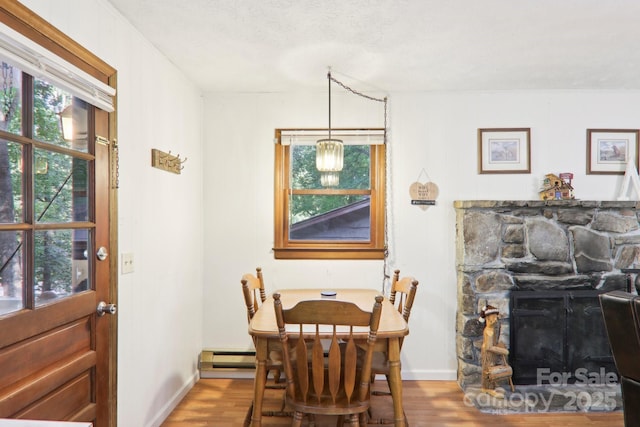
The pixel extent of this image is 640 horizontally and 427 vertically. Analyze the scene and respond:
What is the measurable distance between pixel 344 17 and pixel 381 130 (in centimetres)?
137

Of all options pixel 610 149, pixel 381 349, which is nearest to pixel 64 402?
pixel 381 349

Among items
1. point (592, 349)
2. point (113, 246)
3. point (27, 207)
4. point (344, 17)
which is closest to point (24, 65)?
point (27, 207)

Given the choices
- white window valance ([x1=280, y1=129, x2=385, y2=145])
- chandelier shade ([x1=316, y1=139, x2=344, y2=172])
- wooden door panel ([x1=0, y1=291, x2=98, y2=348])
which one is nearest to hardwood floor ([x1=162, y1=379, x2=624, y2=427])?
wooden door panel ([x1=0, y1=291, x2=98, y2=348])

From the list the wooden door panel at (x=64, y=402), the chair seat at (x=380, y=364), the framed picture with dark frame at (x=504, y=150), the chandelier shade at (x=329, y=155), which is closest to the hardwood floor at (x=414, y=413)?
the chair seat at (x=380, y=364)

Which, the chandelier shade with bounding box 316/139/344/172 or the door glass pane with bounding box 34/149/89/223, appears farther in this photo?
the chandelier shade with bounding box 316/139/344/172

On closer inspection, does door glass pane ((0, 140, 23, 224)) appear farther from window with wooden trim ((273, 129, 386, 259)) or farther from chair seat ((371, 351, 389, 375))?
window with wooden trim ((273, 129, 386, 259))

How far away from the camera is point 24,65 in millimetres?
1397

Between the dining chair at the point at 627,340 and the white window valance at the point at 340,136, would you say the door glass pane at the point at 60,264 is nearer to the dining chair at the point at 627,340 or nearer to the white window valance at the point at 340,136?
the white window valance at the point at 340,136

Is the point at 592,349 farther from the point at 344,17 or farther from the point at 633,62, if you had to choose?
the point at 344,17

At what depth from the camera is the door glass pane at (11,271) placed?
1407mm

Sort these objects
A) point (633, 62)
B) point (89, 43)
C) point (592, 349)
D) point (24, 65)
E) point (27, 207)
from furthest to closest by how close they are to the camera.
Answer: point (592, 349)
point (633, 62)
point (89, 43)
point (27, 207)
point (24, 65)

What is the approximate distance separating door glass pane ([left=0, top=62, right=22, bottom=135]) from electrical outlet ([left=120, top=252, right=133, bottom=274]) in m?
0.90

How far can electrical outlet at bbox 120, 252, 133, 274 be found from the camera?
7.22ft

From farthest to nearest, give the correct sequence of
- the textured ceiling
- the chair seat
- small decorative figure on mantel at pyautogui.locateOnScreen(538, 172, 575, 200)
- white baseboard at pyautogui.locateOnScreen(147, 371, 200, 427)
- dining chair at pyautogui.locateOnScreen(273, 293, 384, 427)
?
small decorative figure on mantel at pyautogui.locateOnScreen(538, 172, 575, 200) → white baseboard at pyautogui.locateOnScreen(147, 371, 200, 427) → the chair seat → the textured ceiling → dining chair at pyautogui.locateOnScreen(273, 293, 384, 427)
